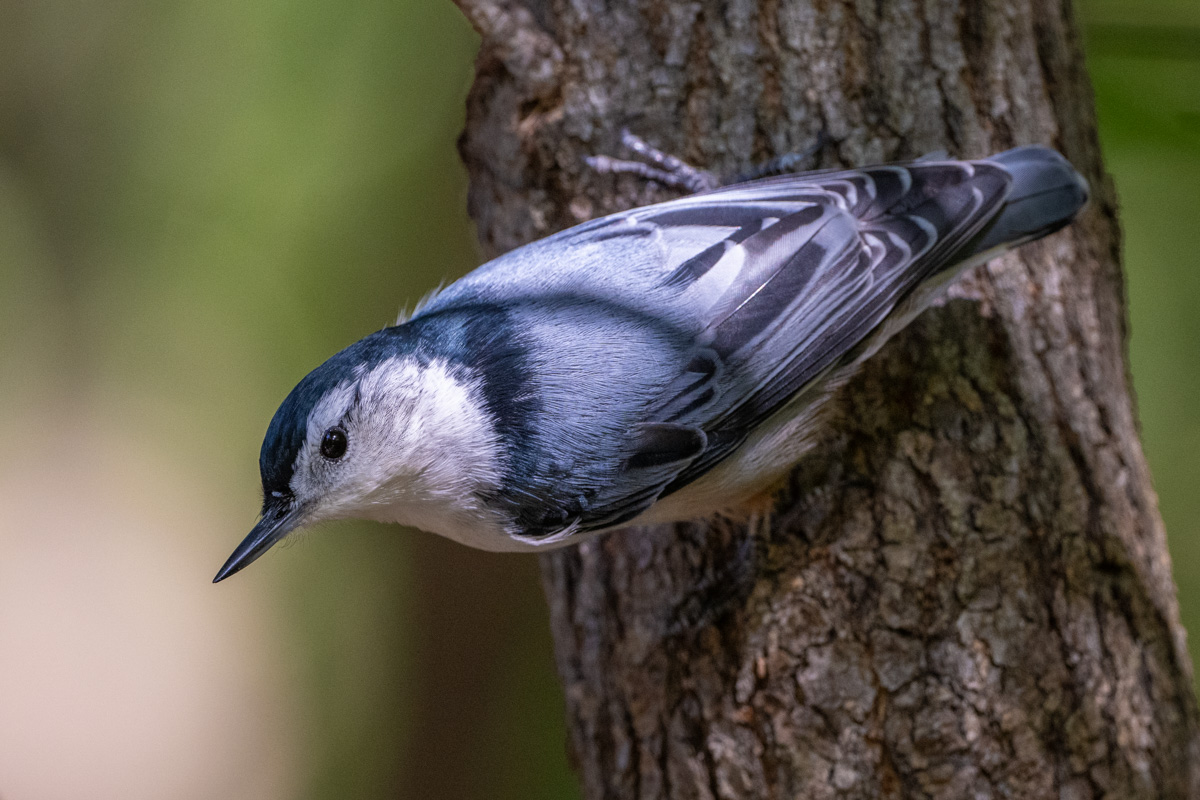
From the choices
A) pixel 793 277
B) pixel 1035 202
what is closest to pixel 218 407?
pixel 793 277

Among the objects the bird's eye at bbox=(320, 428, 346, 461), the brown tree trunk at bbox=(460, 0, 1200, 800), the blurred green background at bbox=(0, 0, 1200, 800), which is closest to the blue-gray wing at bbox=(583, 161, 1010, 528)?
the brown tree trunk at bbox=(460, 0, 1200, 800)

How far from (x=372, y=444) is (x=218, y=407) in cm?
253

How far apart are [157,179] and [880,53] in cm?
287

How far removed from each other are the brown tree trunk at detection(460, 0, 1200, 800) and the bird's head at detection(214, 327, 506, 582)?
557mm

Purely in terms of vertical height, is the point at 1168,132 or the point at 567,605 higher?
the point at 1168,132

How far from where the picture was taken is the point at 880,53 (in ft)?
6.02

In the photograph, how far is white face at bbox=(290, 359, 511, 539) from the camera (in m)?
1.52

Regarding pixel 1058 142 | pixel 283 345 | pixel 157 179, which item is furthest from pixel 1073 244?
pixel 157 179

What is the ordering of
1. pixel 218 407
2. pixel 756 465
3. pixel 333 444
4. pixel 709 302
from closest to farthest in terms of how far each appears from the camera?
pixel 333 444
pixel 709 302
pixel 756 465
pixel 218 407

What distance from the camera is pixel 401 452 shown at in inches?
62.4

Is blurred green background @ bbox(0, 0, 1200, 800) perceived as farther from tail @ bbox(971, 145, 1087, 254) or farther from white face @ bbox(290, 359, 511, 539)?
tail @ bbox(971, 145, 1087, 254)

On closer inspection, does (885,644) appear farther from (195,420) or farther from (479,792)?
(195,420)

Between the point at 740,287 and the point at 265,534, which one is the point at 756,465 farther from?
the point at 265,534

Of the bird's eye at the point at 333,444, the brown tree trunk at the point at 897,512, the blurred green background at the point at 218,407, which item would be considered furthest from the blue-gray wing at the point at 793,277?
the blurred green background at the point at 218,407
